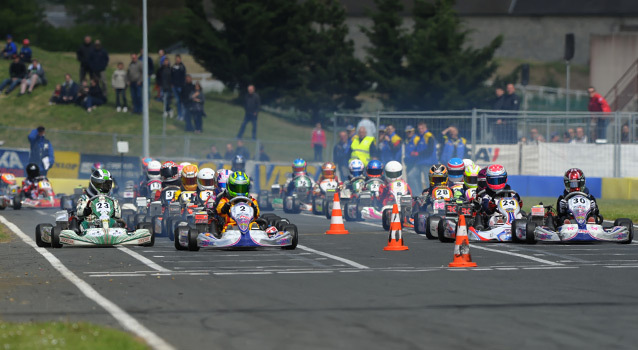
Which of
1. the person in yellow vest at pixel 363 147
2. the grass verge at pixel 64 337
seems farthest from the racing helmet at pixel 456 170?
the grass verge at pixel 64 337

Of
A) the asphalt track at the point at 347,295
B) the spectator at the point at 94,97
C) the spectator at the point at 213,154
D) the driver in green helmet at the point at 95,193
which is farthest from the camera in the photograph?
the spectator at the point at 94,97

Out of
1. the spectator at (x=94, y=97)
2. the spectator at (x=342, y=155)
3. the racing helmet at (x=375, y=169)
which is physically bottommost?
the racing helmet at (x=375, y=169)

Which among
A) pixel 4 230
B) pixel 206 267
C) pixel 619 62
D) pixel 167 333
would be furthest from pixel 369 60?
pixel 167 333

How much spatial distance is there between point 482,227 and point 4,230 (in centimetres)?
853

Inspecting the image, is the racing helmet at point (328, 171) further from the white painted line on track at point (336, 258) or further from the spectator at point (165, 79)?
the spectator at point (165, 79)

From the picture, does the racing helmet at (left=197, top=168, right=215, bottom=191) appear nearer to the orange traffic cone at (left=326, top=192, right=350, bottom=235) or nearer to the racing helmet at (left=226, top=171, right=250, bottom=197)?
the orange traffic cone at (left=326, top=192, right=350, bottom=235)

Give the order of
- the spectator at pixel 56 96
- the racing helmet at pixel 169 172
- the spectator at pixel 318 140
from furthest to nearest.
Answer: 1. the spectator at pixel 56 96
2. the spectator at pixel 318 140
3. the racing helmet at pixel 169 172

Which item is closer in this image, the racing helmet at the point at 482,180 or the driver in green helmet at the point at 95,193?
the driver in green helmet at the point at 95,193

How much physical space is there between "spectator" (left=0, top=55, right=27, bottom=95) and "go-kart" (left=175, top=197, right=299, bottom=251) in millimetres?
31633

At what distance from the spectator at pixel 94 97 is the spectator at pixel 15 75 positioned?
3.75 m

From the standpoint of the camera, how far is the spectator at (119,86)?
42200mm

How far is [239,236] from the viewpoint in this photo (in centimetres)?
1670

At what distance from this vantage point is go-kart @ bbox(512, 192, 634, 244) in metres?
17.5

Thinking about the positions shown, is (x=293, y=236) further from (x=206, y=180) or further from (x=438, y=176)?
(x=438, y=176)
